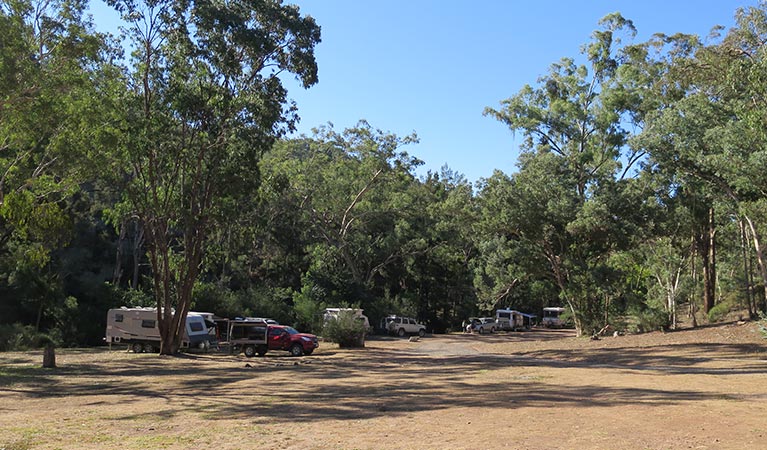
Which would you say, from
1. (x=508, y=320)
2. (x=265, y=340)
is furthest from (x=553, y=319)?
(x=265, y=340)

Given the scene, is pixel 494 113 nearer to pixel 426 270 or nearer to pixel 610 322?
pixel 610 322

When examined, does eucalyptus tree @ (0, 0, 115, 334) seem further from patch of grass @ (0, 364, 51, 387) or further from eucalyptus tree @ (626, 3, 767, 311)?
eucalyptus tree @ (626, 3, 767, 311)

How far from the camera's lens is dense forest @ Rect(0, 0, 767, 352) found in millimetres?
19406

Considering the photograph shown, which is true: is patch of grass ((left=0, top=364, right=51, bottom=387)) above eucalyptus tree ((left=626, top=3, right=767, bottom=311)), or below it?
below

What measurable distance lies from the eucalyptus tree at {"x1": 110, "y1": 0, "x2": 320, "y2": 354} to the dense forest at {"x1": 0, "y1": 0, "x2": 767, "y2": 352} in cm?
9

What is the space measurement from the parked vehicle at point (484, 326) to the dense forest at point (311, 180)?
5.59m

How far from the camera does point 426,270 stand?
5925 centimetres

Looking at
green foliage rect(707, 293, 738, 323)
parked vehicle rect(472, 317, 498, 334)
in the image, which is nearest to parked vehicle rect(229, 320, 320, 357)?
green foliage rect(707, 293, 738, 323)

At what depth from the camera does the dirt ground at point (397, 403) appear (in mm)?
8688

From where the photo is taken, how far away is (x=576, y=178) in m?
34.3

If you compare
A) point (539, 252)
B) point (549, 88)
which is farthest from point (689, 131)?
point (549, 88)

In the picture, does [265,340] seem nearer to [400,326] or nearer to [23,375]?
[23,375]

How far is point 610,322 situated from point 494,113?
14.4 m

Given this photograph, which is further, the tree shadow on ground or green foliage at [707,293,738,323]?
green foliage at [707,293,738,323]
